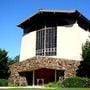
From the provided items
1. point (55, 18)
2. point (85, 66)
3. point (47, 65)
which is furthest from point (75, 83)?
point (55, 18)

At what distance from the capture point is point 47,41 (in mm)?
42312

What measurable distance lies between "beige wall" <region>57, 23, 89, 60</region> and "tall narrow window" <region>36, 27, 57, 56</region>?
0.70m

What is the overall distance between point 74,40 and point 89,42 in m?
1.82

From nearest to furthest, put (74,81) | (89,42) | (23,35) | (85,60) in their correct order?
(74,81)
(85,60)
(89,42)
(23,35)

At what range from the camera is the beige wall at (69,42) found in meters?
41.2

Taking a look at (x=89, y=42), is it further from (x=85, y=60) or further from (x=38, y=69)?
(x=38, y=69)

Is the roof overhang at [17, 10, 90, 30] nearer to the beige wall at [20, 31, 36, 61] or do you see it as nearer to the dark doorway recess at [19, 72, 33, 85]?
the beige wall at [20, 31, 36, 61]

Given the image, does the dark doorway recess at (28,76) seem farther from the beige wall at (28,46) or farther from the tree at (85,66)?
the tree at (85,66)

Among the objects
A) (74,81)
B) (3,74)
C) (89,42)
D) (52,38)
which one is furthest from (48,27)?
(74,81)

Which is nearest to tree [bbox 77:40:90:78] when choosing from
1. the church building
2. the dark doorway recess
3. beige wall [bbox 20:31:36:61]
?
the church building

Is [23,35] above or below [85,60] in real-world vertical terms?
above

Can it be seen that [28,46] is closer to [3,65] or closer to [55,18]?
[3,65]

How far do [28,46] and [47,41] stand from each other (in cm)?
367

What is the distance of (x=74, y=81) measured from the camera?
105ft
